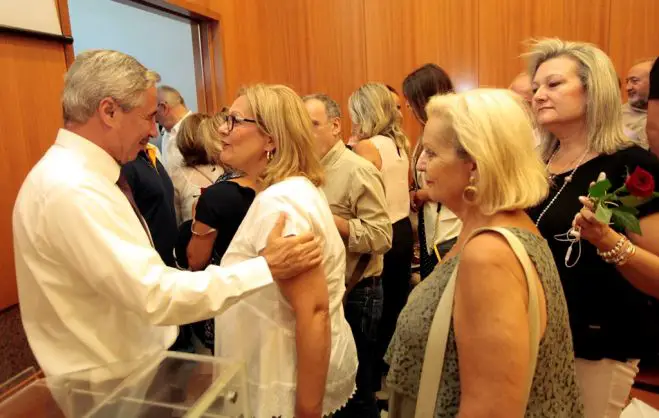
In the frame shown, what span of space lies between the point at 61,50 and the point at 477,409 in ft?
7.86

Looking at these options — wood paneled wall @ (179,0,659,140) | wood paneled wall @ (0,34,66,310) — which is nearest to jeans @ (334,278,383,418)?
wood paneled wall @ (0,34,66,310)

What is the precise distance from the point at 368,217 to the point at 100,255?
1.43 meters

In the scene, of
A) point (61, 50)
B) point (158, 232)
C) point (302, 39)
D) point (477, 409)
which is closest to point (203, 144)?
point (158, 232)

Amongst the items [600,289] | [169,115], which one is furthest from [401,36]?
[600,289]

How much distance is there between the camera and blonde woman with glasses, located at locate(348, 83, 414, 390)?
2.95 m

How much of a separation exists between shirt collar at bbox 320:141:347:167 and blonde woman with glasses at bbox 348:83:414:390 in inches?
14.7

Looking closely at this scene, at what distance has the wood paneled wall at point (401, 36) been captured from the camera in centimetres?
457

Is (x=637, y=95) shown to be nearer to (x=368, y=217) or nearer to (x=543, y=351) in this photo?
(x=368, y=217)

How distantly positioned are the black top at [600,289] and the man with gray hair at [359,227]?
35.0 inches

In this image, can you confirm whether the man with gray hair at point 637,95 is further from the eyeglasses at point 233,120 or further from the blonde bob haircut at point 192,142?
the eyeglasses at point 233,120

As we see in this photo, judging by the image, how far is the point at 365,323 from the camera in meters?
2.31

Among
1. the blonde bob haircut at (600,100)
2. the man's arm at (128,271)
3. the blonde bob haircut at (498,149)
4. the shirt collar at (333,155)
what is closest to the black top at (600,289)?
the blonde bob haircut at (600,100)

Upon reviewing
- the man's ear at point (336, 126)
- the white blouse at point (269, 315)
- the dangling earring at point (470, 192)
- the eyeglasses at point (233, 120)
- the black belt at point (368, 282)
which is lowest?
the black belt at point (368, 282)

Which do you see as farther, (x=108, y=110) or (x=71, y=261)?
(x=108, y=110)
